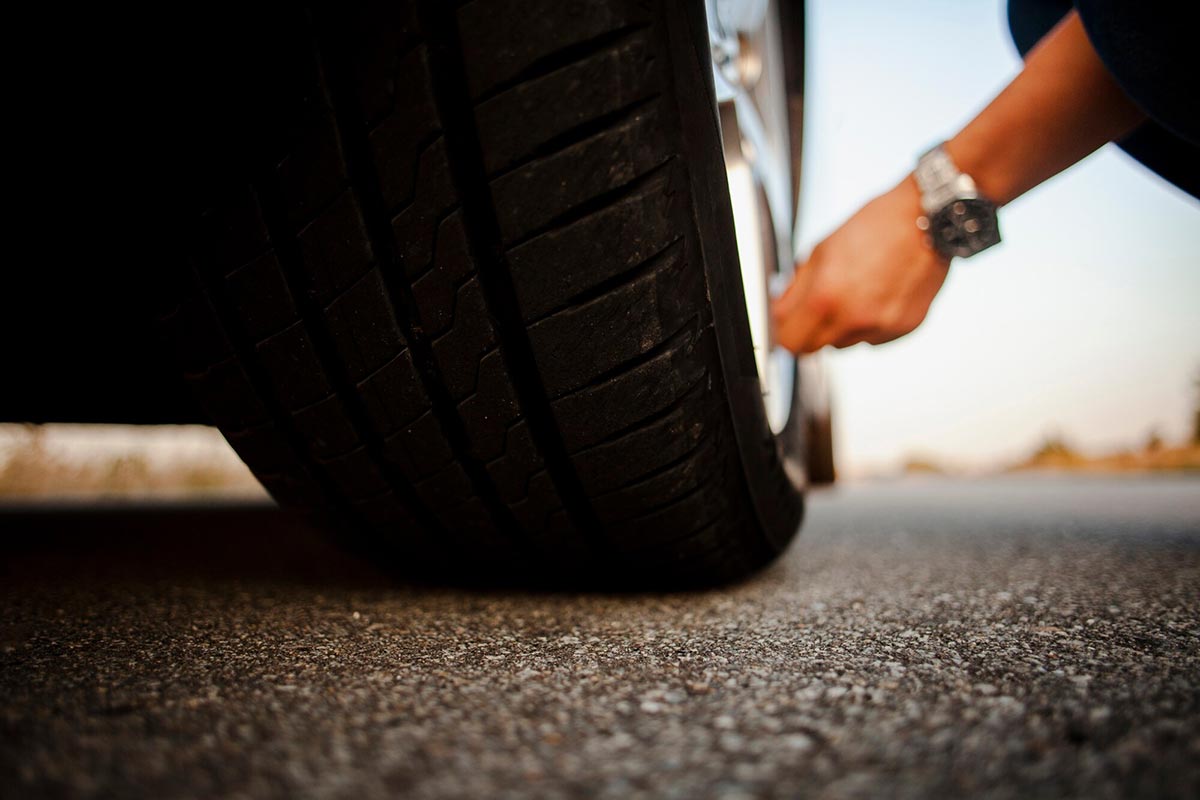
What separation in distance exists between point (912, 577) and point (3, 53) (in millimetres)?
1324

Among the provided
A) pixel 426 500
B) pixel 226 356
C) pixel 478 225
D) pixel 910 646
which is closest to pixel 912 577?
pixel 910 646

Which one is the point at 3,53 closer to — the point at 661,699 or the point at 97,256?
the point at 97,256

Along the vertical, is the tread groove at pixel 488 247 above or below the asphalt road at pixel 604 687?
above

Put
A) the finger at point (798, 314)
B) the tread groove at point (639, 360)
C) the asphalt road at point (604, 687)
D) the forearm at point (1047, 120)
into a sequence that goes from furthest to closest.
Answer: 1. the finger at point (798, 314)
2. the forearm at point (1047, 120)
3. the tread groove at point (639, 360)
4. the asphalt road at point (604, 687)

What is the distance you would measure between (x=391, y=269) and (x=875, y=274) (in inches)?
26.2

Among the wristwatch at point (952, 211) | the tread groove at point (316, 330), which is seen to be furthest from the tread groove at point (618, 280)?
the wristwatch at point (952, 211)

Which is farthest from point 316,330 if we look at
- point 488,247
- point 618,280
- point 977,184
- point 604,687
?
point 977,184

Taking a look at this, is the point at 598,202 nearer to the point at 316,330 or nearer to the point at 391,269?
the point at 391,269

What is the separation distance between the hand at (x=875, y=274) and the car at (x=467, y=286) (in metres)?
0.13

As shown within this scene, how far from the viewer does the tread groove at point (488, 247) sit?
1.93 ft

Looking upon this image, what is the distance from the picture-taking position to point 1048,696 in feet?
1.82

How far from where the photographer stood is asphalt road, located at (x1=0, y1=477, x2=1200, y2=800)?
1.40ft

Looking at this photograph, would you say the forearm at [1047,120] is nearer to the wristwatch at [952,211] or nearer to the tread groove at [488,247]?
the wristwatch at [952,211]

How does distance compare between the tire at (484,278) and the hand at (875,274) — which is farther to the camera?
the hand at (875,274)
